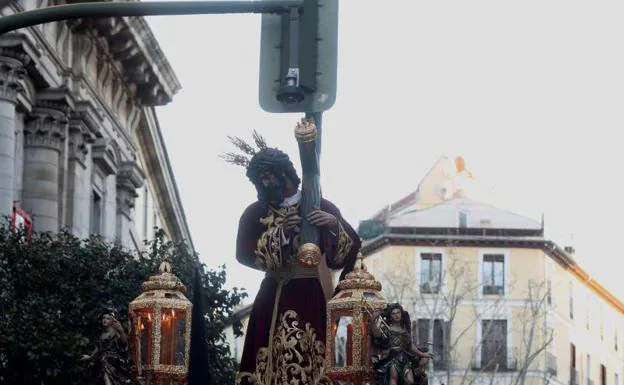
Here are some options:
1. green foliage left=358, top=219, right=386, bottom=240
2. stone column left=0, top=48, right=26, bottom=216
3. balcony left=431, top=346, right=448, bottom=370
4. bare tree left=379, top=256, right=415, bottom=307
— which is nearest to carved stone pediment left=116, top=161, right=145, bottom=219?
stone column left=0, top=48, right=26, bottom=216

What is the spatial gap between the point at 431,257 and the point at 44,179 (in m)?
47.7

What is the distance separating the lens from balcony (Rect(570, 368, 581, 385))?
102738 mm

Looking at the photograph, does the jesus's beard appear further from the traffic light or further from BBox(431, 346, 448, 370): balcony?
BBox(431, 346, 448, 370): balcony

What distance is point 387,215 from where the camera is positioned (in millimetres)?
104688

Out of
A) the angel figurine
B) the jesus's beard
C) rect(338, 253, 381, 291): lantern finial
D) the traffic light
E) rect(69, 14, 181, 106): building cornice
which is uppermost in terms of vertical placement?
rect(69, 14, 181, 106): building cornice

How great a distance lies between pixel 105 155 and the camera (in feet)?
194

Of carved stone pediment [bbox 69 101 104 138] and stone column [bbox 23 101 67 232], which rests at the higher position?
carved stone pediment [bbox 69 101 104 138]

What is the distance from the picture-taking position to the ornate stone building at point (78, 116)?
163 feet

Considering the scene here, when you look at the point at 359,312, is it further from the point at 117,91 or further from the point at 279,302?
the point at 117,91

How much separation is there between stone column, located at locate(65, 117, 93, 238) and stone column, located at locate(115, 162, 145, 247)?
5.85 metres

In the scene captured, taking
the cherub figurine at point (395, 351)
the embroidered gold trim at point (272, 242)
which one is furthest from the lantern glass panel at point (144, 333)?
the cherub figurine at point (395, 351)

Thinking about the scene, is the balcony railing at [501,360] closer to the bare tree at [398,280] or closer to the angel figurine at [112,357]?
the bare tree at [398,280]

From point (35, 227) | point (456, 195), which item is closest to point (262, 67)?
point (35, 227)

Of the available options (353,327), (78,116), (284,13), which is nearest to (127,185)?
(78,116)
